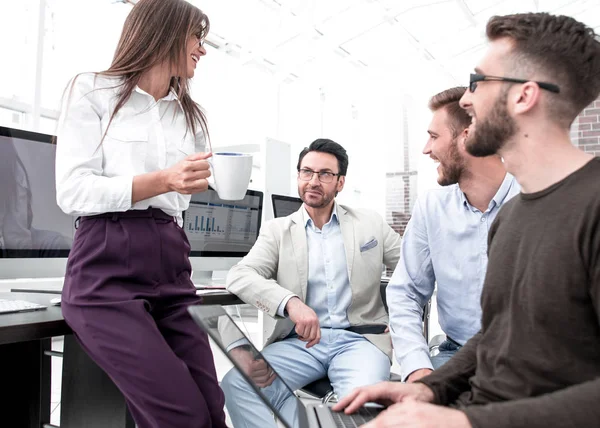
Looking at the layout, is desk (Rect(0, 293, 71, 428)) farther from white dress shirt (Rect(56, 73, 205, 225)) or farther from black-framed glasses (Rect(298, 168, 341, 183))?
black-framed glasses (Rect(298, 168, 341, 183))

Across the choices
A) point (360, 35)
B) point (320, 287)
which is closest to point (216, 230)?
point (320, 287)

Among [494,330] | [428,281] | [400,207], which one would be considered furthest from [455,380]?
[400,207]

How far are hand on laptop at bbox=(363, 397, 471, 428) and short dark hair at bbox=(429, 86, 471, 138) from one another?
1088 mm

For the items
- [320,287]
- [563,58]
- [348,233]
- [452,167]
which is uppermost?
[563,58]

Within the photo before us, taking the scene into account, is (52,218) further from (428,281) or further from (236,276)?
(428,281)

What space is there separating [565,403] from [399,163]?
305 inches

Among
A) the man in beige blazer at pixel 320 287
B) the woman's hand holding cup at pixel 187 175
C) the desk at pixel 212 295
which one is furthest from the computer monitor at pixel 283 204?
the woman's hand holding cup at pixel 187 175

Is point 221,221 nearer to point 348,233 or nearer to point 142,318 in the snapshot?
point 348,233

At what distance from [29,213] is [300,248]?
988mm

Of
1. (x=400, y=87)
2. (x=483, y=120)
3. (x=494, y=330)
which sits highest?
(x=400, y=87)

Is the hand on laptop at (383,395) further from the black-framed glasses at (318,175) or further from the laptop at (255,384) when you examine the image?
the black-framed glasses at (318,175)

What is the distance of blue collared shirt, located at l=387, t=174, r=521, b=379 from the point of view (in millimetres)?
1510

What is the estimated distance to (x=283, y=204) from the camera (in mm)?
3070

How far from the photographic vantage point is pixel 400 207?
26.3 feet
